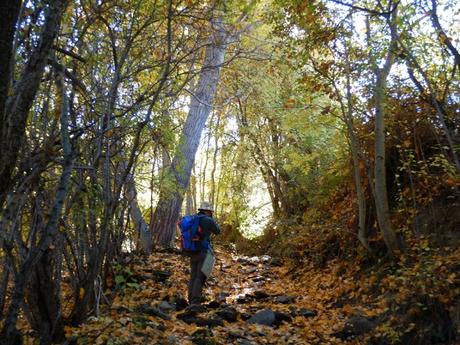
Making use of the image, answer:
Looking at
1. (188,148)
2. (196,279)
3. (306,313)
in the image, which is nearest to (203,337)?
(306,313)

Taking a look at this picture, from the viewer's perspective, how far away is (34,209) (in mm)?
4551

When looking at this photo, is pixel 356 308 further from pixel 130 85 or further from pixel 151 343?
pixel 130 85

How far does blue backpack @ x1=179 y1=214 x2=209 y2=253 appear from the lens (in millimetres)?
7695

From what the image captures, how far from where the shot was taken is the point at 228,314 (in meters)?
6.59

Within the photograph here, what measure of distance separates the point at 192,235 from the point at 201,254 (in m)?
0.39

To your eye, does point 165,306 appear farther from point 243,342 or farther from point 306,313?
point 306,313

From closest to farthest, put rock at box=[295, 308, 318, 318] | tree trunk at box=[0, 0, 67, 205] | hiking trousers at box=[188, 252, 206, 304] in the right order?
tree trunk at box=[0, 0, 67, 205] → rock at box=[295, 308, 318, 318] → hiking trousers at box=[188, 252, 206, 304]

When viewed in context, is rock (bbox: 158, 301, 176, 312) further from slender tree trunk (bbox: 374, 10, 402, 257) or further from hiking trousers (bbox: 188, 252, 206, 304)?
slender tree trunk (bbox: 374, 10, 402, 257)

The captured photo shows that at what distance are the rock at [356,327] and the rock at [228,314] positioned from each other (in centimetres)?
145

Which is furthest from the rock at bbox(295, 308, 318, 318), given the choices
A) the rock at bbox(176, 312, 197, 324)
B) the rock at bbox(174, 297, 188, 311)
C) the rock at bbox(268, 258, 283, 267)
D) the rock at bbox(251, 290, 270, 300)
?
the rock at bbox(268, 258, 283, 267)

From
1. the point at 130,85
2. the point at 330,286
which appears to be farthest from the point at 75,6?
the point at 330,286

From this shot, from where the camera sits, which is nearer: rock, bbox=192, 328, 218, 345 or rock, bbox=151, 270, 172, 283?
rock, bbox=192, 328, 218, 345

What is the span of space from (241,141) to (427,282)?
10669 mm

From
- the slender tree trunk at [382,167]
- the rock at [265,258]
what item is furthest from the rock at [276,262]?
the slender tree trunk at [382,167]
